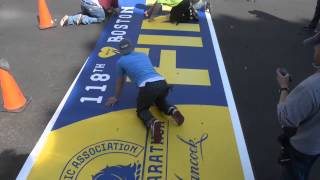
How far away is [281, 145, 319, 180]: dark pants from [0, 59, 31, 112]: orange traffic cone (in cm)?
354

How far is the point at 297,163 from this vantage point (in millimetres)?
3084

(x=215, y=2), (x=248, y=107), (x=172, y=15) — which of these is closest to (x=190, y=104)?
(x=248, y=107)

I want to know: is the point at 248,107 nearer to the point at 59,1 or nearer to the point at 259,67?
the point at 259,67

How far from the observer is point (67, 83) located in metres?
5.74

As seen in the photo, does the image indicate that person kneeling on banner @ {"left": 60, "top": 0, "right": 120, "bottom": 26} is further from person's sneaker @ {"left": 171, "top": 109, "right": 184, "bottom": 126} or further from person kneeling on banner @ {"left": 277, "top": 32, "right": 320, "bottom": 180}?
person kneeling on banner @ {"left": 277, "top": 32, "right": 320, "bottom": 180}

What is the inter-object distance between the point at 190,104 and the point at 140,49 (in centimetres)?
187

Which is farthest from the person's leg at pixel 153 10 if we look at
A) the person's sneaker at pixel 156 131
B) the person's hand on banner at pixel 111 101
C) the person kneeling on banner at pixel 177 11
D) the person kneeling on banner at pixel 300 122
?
the person kneeling on banner at pixel 300 122

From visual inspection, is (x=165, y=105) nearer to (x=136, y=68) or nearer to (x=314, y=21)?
(x=136, y=68)

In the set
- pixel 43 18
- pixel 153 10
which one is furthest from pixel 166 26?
pixel 43 18

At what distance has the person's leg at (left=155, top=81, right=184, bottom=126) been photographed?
457cm

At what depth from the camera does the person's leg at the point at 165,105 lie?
457 cm

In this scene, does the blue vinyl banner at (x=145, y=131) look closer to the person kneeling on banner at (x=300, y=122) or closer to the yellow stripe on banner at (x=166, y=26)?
the yellow stripe on banner at (x=166, y=26)

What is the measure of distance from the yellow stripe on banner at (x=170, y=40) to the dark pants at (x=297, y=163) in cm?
409

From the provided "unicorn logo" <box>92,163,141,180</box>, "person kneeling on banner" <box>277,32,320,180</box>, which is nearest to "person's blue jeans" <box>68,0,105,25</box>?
"unicorn logo" <box>92,163,141,180</box>
